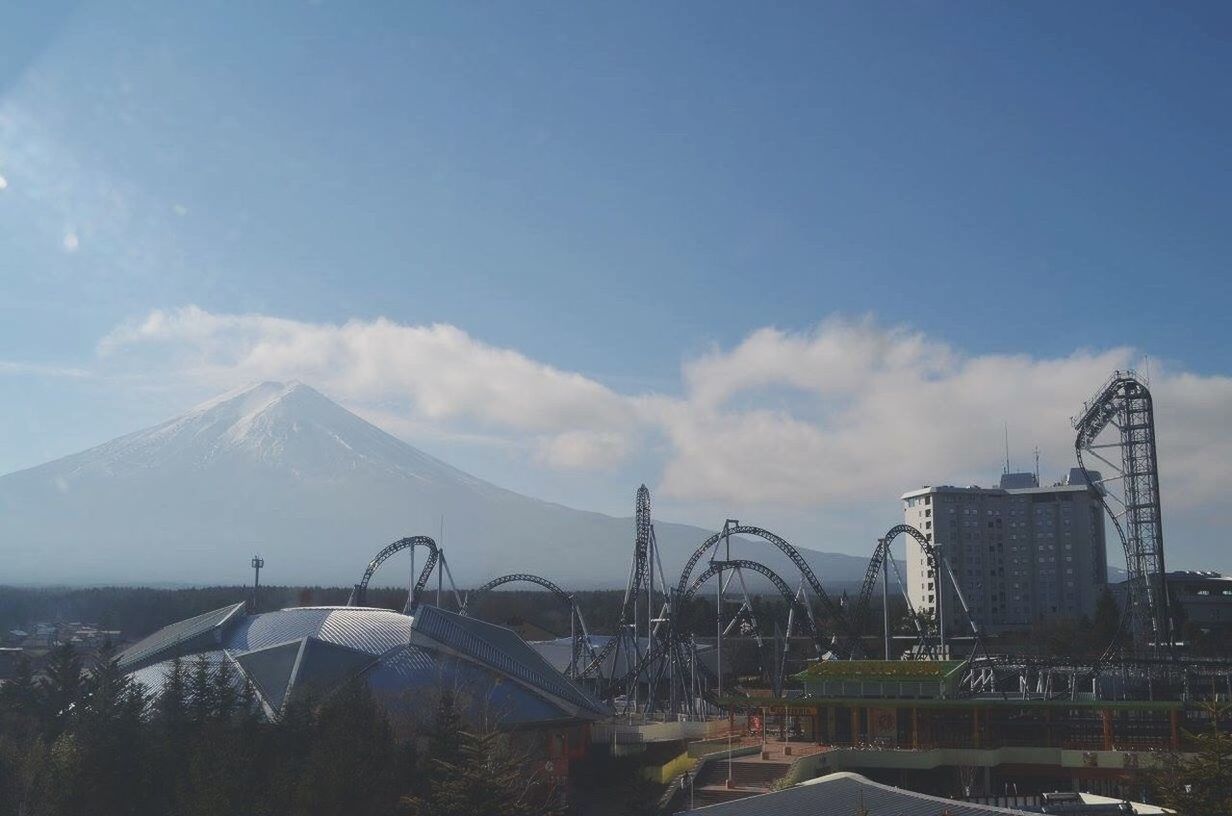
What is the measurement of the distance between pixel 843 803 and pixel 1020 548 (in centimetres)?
8032

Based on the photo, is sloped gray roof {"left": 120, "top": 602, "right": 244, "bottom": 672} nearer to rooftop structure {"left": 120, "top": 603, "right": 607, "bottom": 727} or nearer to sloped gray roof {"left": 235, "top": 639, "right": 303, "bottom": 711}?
rooftop structure {"left": 120, "top": 603, "right": 607, "bottom": 727}

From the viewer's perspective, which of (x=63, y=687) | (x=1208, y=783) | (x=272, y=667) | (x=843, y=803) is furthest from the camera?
(x=272, y=667)

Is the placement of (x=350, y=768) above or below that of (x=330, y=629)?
below

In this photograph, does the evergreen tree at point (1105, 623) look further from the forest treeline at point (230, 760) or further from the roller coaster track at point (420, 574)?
the forest treeline at point (230, 760)

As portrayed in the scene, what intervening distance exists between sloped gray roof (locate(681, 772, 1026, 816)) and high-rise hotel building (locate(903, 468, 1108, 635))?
7366cm

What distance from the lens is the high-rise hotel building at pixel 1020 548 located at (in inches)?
3706

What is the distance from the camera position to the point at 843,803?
21719 mm

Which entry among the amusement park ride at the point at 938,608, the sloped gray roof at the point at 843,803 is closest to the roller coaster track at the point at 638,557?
the amusement park ride at the point at 938,608

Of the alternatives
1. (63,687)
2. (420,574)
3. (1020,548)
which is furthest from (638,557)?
(1020,548)

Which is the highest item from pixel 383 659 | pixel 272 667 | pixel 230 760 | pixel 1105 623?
pixel 1105 623

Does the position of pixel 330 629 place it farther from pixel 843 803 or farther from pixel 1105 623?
pixel 1105 623

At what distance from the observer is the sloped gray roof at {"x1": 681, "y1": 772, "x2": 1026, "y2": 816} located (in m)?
20.8

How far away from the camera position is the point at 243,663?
36844mm

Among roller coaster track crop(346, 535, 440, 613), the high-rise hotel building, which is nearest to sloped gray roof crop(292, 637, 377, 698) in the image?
roller coaster track crop(346, 535, 440, 613)
